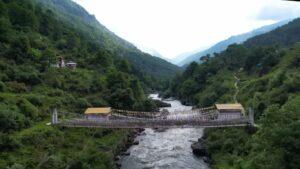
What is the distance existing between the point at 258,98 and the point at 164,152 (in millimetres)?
8090

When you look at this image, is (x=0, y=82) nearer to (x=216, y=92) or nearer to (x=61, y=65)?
(x=61, y=65)

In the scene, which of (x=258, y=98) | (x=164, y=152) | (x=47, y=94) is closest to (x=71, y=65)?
(x=47, y=94)

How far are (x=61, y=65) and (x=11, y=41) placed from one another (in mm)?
4838

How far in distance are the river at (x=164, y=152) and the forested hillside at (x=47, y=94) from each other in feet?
4.12

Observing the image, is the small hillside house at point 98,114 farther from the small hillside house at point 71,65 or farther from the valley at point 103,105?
the small hillside house at point 71,65

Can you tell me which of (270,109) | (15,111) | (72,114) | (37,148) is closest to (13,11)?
(72,114)

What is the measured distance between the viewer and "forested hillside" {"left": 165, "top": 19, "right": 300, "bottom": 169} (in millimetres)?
13305

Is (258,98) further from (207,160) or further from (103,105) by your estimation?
(103,105)

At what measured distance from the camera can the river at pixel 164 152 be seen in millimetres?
21281

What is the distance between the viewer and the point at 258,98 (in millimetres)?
26844

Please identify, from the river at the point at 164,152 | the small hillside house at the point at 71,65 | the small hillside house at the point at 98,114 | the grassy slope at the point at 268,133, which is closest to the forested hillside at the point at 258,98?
A: the grassy slope at the point at 268,133

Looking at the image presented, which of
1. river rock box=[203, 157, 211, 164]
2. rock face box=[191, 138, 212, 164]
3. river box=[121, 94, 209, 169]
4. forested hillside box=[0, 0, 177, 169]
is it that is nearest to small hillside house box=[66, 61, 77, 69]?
forested hillside box=[0, 0, 177, 169]

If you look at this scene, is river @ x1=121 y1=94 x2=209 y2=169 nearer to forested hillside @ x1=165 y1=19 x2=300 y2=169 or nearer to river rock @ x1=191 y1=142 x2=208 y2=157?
river rock @ x1=191 y1=142 x2=208 y2=157

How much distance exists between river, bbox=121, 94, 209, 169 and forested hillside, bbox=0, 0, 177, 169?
1255 millimetres
